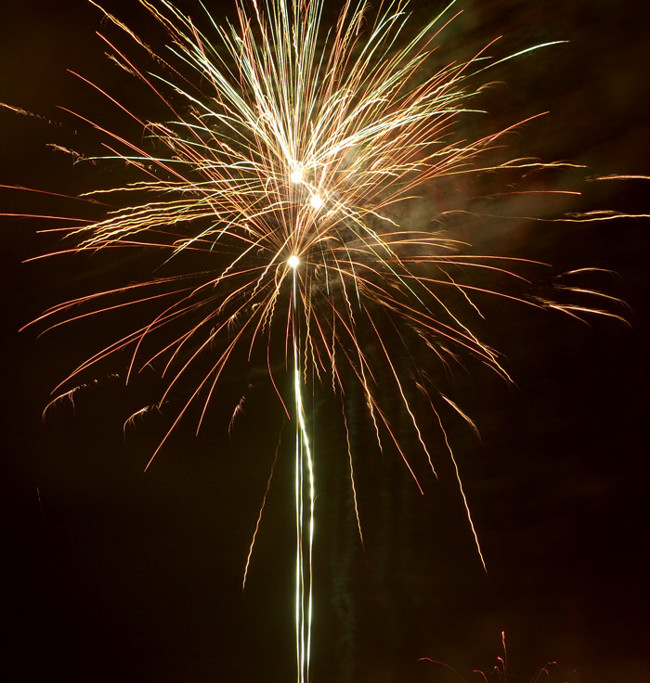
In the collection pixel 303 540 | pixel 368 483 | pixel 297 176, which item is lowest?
pixel 303 540

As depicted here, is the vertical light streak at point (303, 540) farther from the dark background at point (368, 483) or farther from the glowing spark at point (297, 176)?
the glowing spark at point (297, 176)

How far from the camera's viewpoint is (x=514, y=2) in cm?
175

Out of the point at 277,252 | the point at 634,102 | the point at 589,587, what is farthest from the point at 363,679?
the point at 634,102

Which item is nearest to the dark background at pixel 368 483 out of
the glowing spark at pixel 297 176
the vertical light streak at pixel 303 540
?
the vertical light streak at pixel 303 540

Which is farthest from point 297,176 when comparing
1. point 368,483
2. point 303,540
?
point 303,540

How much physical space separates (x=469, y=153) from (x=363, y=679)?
5.82 ft

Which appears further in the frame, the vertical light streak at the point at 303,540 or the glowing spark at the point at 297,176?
the vertical light streak at the point at 303,540

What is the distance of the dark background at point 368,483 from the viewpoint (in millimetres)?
1698

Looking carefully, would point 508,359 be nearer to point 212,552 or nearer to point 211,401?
point 211,401

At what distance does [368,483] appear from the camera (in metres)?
1.84

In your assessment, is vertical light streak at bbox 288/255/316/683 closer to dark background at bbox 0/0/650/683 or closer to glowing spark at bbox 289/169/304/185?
dark background at bbox 0/0/650/683

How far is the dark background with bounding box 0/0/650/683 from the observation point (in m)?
1.70

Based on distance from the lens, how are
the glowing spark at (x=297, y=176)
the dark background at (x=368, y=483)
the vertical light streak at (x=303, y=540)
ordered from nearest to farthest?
the glowing spark at (x=297, y=176)
the dark background at (x=368, y=483)
the vertical light streak at (x=303, y=540)

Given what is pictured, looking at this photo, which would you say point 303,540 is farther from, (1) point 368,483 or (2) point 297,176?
(2) point 297,176
